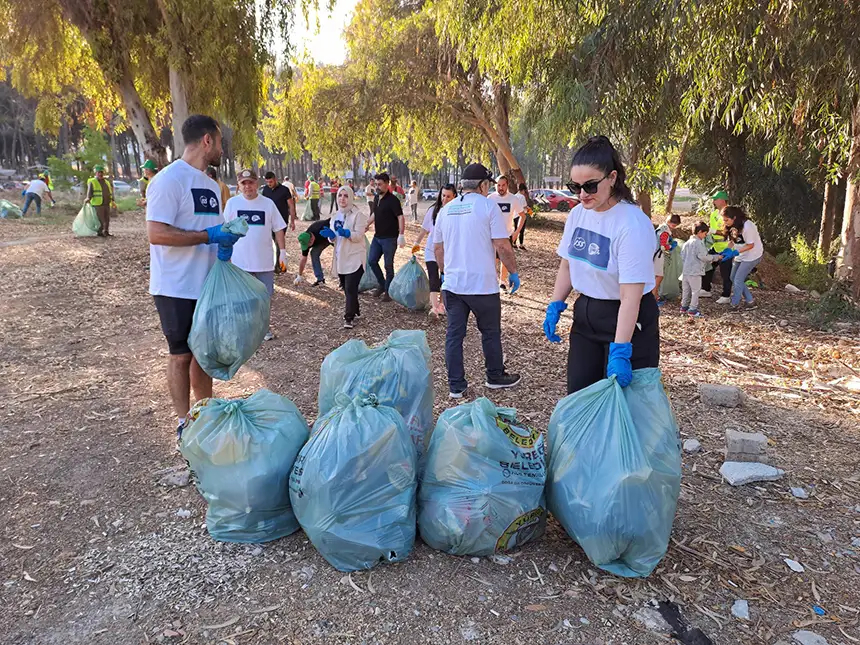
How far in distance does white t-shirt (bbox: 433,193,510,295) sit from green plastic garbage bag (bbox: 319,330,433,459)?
52.2 inches

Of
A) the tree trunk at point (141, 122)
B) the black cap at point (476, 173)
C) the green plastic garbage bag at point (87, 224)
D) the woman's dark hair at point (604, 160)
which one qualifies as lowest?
the green plastic garbage bag at point (87, 224)

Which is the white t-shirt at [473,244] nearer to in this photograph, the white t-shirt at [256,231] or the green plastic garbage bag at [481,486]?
the green plastic garbage bag at [481,486]

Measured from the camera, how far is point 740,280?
7.70m

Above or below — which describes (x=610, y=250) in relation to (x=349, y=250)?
above

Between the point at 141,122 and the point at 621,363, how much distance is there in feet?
30.8

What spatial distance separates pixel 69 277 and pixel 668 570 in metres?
9.20

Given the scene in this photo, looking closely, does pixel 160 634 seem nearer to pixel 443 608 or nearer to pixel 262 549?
pixel 262 549

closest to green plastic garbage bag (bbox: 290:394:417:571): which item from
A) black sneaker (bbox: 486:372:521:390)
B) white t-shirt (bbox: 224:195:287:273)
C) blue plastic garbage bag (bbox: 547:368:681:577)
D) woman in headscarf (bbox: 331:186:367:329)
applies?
blue plastic garbage bag (bbox: 547:368:681:577)

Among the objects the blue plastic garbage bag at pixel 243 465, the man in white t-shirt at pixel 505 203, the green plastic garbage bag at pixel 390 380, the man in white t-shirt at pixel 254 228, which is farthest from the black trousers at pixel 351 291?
the blue plastic garbage bag at pixel 243 465

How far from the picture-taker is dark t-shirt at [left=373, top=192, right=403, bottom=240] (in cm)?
725

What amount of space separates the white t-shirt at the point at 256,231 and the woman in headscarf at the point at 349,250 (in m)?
0.86

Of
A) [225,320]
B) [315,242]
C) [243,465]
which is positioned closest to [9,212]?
[315,242]

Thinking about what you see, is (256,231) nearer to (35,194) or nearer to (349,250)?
(349,250)

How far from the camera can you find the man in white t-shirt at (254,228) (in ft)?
17.7
